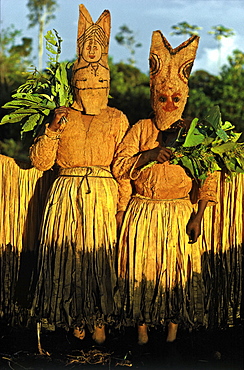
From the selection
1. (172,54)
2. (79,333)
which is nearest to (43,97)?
(172,54)

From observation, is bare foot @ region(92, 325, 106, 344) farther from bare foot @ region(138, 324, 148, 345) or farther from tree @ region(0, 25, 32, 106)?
tree @ region(0, 25, 32, 106)

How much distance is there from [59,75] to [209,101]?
12.6 m

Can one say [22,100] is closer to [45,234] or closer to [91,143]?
[91,143]

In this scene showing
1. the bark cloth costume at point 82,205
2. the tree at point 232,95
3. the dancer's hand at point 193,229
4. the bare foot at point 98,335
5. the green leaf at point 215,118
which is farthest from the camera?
the tree at point 232,95

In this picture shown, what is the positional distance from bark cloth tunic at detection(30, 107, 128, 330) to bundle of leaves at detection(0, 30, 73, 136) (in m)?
0.20

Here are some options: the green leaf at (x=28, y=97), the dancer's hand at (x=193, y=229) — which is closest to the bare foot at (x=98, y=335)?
the dancer's hand at (x=193, y=229)

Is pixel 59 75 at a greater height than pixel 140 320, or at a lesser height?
greater

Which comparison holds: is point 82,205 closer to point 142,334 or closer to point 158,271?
point 158,271

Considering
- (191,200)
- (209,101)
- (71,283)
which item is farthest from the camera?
(209,101)

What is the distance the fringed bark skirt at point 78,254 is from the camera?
4016 mm

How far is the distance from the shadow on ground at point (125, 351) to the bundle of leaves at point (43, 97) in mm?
1690

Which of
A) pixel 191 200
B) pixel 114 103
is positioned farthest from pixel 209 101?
pixel 191 200

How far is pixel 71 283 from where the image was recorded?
13.3 ft

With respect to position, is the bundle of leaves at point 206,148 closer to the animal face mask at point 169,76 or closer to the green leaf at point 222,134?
the green leaf at point 222,134
